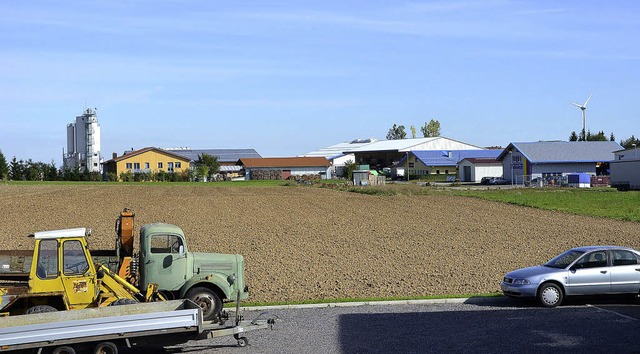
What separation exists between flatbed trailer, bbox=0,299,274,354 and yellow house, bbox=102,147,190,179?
114 metres

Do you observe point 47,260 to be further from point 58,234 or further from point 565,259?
point 565,259

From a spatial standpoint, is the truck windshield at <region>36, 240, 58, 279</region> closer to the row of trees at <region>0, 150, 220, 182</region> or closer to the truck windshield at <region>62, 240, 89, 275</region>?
the truck windshield at <region>62, 240, 89, 275</region>

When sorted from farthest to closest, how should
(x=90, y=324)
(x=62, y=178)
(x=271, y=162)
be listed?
(x=271, y=162) < (x=62, y=178) < (x=90, y=324)

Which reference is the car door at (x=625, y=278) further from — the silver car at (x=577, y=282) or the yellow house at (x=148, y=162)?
the yellow house at (x=148, y=162)

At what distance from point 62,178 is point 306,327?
357 ft

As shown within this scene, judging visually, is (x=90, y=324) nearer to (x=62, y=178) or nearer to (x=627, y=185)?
(x=627, y=185)

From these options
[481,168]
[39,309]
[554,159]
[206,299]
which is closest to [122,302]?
[39,309]

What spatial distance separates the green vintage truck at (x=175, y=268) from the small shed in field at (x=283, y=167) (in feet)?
399

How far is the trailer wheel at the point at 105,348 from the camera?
42.1ft

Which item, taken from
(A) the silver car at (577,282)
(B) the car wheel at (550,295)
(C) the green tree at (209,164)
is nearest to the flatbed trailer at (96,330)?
(A) the silver car at (577,282)

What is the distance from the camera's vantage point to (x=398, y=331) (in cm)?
1595

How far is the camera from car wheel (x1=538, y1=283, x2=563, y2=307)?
18.5 m

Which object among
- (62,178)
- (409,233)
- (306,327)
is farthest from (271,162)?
(306,327)

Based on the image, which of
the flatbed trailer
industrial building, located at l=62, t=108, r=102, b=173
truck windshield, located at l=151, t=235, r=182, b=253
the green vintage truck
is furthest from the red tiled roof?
the flatbed trailer
